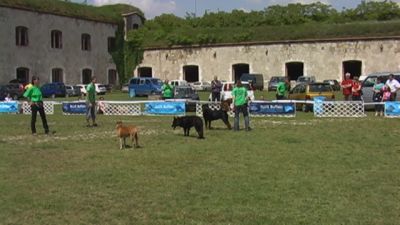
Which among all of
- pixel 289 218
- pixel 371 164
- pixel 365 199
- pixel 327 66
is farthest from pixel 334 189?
pixel 327 66

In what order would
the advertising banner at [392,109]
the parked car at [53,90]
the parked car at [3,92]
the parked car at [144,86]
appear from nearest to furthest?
the advertising banner at [392,109]
the parked car at [3,92]
the parked car at [144,86]
the parked car at [53,90]

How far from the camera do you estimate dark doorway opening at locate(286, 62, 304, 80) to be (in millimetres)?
49594

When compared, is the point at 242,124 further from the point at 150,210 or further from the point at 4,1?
the point at 4,1

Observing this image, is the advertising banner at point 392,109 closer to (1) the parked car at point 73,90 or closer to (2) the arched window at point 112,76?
(1) the parked car at point 73,90

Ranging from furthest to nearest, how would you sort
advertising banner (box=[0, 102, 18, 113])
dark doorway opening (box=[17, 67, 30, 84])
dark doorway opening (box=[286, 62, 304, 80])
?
1. dark doorway opening (box=[286, 62, 304, 80])
2. dark doorway opening (box=[17, 67, 30, 84])
3. advertising banner (box=[0, 102, 18, 113])

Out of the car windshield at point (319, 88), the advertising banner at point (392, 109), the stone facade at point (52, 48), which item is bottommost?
the advertising banner at point (392, 109)

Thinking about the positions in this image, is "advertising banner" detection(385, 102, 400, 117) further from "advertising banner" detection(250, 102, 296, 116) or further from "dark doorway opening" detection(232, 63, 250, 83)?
"dark doorway opening" detection(232, 63, 250, 83)

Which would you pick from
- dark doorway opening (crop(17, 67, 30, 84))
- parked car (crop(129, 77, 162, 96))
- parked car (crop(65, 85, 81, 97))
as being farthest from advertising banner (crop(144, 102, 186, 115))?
dark doorway opening (crop(17, 67, 30, 84))

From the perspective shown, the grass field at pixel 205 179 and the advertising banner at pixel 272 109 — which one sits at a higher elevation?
the advertising banner at pixel 272 109

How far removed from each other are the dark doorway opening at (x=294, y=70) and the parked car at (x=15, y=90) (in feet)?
69.8

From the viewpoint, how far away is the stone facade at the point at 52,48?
45.1 meters

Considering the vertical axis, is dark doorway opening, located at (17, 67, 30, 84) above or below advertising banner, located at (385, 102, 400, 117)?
above

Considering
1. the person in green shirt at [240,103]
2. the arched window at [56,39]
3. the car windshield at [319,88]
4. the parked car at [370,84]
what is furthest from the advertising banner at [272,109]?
the arched window at [56,39]

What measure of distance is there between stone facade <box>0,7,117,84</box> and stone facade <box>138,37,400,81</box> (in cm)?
427
